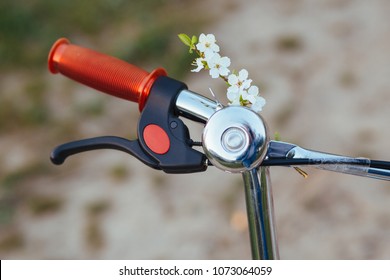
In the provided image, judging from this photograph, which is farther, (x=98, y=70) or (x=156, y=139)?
(x=98, y=70)

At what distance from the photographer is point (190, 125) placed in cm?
270

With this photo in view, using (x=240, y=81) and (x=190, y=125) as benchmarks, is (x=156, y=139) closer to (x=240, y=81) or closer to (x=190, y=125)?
(x=240, y=81)

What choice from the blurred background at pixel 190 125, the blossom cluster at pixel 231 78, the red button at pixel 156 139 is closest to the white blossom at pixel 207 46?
the blossom cluster at pixel 231 78

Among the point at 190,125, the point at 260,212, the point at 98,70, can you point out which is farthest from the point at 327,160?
the point at 190,125

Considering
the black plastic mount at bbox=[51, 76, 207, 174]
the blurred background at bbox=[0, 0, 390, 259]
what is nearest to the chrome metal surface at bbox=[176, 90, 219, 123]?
the black plastic mount at bbox=[51, 76, 207, 174]

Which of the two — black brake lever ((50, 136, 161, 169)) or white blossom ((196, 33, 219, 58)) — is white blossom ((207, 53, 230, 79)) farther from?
black brake lever ((50, 136, 161, 169))

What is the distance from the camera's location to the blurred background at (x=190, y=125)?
2.40 metres

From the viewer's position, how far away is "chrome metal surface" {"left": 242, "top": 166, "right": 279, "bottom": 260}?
0.81 meters

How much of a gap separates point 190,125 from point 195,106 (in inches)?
72.2

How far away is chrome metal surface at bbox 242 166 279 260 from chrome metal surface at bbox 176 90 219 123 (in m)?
0.10

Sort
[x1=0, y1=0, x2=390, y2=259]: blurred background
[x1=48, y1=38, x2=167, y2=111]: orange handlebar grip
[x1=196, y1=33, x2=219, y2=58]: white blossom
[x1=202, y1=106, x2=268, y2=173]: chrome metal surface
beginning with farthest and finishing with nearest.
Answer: [x1=0, y1=0, x2=390, y2=259]: blurred background, [x1=48, y1=38, x2=167, y2=111]: orange handlebar grip, [x1=196, y1=33, x2=219, y2=58]: white blossom, [x1=202, y1=106, x2=268, y2=173]: chrome metal surface

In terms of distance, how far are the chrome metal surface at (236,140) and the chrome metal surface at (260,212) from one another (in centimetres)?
5
